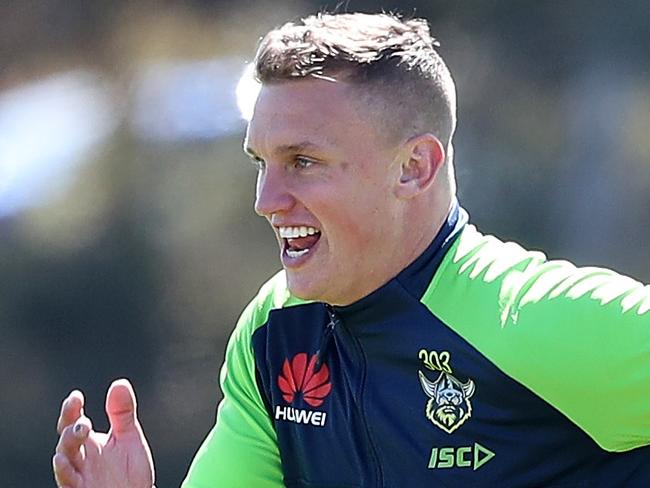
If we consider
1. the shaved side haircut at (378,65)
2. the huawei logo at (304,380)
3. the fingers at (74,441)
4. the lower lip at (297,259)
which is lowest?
the fingers at (74,441)

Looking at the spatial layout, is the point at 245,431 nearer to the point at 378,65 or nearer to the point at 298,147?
the point at 298,147

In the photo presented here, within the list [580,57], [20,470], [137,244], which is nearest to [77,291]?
[137,244]

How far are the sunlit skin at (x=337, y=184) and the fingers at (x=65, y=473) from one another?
0.50 m

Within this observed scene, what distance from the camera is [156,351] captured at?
17.6ft

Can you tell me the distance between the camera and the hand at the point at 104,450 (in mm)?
2412

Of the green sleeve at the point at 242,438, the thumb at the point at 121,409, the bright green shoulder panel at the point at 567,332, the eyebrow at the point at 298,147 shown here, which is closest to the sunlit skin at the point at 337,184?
the eyebrow at the point at 298,147

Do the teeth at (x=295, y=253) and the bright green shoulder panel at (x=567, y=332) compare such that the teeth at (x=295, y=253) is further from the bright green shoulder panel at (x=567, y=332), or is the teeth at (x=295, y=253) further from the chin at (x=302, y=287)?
the bright green shoulder panel at (x=567, y=332)

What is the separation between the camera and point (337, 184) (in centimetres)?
243

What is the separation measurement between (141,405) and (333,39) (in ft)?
10.3

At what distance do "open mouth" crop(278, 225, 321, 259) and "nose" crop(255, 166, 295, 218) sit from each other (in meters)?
0.04

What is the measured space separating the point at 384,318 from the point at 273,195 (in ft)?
0.98

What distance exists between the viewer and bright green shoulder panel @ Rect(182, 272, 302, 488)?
2.60 m

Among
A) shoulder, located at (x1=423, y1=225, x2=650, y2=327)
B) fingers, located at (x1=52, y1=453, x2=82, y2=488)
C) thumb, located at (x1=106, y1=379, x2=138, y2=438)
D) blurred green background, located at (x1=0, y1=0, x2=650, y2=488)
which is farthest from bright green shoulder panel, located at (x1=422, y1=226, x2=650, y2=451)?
blurred green background, located at (x1=0, y1=0, x2=650, y2=488)

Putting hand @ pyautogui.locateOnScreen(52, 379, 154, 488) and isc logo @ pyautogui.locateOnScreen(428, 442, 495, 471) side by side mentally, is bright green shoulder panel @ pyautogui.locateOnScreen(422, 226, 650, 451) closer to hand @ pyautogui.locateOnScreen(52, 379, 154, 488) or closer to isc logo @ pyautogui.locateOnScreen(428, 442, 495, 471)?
isc logo @ pyautogui.locateOnScreen(428, 442, 495, 471)
